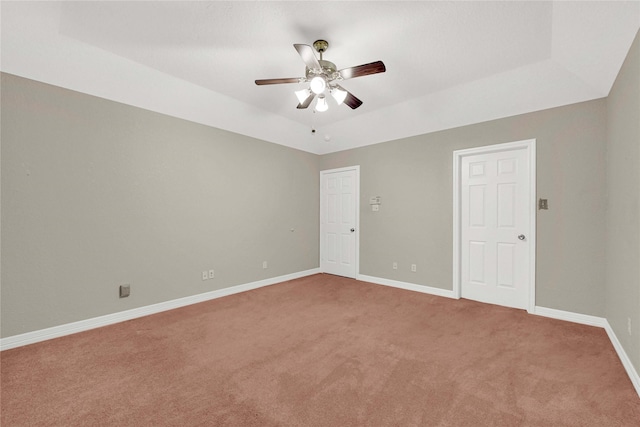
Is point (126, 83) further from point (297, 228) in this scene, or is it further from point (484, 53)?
point (484, 53)

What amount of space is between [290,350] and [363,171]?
3.53 m

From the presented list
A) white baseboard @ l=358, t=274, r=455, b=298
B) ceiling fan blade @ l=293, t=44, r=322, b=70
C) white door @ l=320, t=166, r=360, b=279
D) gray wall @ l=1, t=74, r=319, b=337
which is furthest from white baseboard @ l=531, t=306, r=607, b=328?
gray wall @ l=1, t=74, r=319, b=337

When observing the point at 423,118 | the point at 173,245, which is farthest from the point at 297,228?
the point at 423,118

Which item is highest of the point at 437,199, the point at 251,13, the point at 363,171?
the point at 251,13

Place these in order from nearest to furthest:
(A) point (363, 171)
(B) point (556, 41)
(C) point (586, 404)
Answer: (C) point (586, 404), (B) point (556, 41), (A) point (363, 171)

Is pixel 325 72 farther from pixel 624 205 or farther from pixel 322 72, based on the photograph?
pixel 624 205

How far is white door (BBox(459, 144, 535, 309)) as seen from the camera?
3.59 meters

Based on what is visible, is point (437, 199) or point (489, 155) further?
point (437, 199)

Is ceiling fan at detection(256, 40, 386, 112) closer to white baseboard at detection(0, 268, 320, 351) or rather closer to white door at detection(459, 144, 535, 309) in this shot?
white door at detection(459, 144, 535, 309)

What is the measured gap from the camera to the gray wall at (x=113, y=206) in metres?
2.62

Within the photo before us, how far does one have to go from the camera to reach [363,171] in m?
5.20

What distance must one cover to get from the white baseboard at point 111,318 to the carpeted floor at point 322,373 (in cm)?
11

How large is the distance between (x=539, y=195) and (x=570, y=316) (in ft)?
4.81

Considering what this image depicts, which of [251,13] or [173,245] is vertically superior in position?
[251,13]
